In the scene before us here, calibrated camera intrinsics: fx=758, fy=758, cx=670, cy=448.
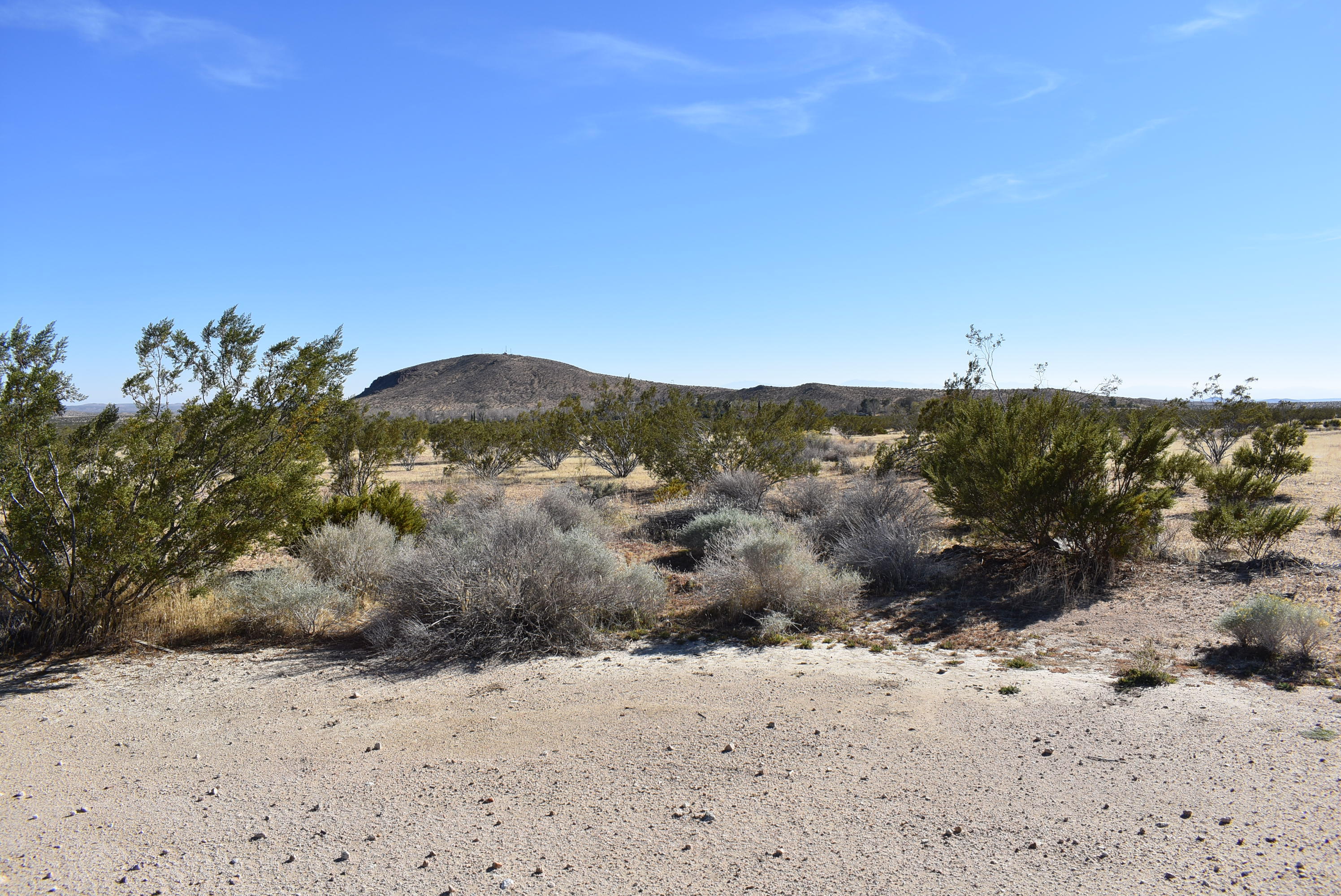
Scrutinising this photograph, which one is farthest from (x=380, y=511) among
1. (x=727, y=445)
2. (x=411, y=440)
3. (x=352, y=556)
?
(x=411, y=440)

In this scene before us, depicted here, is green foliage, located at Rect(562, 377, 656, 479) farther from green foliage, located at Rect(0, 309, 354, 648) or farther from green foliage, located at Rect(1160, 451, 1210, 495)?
green foliage, located at Rect(0, 309, 354, 648)

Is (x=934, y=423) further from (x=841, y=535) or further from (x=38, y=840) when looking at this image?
(x=38, y=840)

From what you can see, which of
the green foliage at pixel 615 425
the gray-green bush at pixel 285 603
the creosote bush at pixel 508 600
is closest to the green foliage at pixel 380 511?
the gray-green bush at pixel 285 603

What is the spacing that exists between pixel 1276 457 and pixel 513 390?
74385 millimetres

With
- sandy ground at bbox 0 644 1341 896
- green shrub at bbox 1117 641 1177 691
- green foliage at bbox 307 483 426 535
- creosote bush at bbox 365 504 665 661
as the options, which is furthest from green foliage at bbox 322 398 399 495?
green shrub at bbox 1117 641 1177 691

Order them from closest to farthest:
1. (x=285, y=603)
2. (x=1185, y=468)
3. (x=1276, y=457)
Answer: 1. (x=285, y=603)
2. (x=1185, y=468)
3. (x=1276, y=457)

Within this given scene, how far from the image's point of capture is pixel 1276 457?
1536 centimetres

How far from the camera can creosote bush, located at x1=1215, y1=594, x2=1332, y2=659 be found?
19.8 ft

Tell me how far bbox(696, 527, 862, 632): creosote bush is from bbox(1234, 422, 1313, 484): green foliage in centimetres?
927

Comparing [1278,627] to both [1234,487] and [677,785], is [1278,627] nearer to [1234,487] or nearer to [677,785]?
[677,785]

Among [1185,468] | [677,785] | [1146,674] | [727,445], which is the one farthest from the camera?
[727,445]

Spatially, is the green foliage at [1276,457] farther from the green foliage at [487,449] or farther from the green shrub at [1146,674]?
the green foliage at [487,449]

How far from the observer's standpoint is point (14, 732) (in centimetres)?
536

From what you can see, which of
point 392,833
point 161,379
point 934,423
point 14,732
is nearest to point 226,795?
point 392,833
